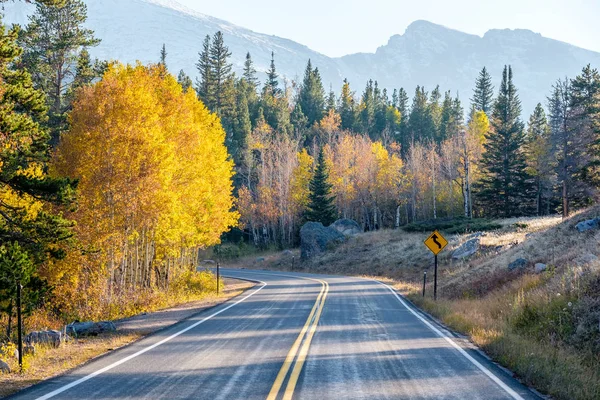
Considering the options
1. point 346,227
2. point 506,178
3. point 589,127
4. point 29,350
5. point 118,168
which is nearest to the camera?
point 29,350

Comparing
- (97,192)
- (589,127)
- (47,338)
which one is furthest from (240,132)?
(47,338)

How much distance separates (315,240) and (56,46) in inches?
1207

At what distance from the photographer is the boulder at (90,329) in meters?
13.2

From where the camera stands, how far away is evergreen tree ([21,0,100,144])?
3130 cm

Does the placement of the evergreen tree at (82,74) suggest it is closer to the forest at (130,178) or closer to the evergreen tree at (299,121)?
the forest at (130,178)

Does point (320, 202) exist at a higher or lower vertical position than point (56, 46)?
lower

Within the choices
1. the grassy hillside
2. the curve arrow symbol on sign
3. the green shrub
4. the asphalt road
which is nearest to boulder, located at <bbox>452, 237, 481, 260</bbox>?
the grassy hillside

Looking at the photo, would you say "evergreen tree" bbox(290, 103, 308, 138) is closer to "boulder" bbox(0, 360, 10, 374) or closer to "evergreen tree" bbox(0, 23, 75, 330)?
"evergreen tree" bbox(0, 23, 75, 330)

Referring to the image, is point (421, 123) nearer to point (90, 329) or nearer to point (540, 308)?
point (540, 308)

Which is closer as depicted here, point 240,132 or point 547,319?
point 547,319

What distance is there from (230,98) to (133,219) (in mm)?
71749

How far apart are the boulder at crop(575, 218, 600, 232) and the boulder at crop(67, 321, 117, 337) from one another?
65.1 feet

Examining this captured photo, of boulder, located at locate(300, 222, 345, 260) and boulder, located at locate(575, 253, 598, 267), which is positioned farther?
boulder, located at locate(300, 222, 345, 260)

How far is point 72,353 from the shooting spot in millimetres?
10555
